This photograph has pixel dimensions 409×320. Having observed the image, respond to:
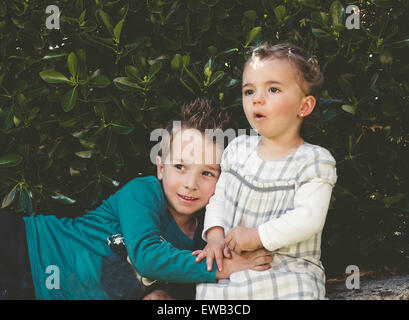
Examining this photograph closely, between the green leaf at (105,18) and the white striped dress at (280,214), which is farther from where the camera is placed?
the green leaf at (105,18)

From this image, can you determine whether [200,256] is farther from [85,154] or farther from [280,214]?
[85,154]

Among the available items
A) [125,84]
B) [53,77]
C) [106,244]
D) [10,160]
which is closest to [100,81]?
[125,84]

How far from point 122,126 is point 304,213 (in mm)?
1139

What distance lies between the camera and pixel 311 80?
104 inches

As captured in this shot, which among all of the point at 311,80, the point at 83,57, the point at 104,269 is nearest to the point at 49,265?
the point at 104,269

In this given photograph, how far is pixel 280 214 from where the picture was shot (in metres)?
2.49

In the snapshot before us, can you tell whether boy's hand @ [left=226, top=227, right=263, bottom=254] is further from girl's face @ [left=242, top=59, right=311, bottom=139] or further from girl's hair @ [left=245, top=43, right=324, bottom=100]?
girl's hair @ [left=245, top=43, right=324, bottom=100]

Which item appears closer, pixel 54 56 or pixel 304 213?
pixel 304 213

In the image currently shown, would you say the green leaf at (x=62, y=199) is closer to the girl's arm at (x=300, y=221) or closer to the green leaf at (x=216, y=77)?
the green leaf at (x=216, y=77)

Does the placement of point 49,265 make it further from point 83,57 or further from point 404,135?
point 404,135

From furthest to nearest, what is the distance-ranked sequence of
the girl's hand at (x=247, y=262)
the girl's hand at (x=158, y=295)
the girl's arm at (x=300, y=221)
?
the girl's hand at (x=158, y=295)
the girl's hand at (x=247, y=262)
the girl's arm at (x=300, y=221)

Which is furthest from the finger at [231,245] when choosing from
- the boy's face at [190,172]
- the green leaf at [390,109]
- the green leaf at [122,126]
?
the green leaf at [390,109]

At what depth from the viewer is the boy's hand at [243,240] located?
244 centimetres

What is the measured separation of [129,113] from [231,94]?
61 cm
